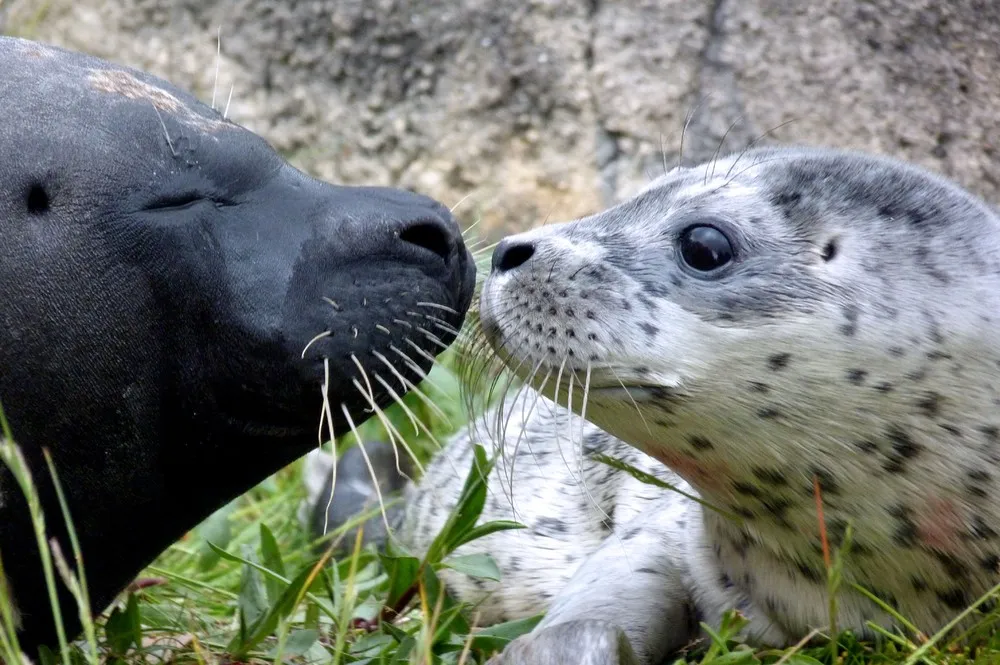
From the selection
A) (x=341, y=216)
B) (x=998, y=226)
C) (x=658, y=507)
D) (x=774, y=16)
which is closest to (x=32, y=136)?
(x=341, y=216)

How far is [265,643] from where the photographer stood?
3244 millimetres

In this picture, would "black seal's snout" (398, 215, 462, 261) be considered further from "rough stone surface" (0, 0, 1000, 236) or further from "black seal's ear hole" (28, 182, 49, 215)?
"rough stone surface" (0, 0, 1000, 236)

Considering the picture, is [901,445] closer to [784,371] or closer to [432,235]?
[784,371]

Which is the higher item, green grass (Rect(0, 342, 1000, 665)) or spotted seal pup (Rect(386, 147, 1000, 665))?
spotted seal pup (Rect(386, 147, 1000, 665))

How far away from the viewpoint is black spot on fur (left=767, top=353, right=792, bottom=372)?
277 centimetres

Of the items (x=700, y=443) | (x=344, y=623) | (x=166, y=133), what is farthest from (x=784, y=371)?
(x=166, y=133)

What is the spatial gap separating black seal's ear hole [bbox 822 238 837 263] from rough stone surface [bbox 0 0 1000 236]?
271cm

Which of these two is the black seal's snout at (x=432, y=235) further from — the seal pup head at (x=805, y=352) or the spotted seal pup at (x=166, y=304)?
the seal pup head at (x=805, y=352)

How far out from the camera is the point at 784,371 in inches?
109

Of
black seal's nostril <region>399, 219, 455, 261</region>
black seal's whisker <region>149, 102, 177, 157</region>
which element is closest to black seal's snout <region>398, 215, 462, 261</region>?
black seal's nostril <region>399, 219, 455, 261</region>

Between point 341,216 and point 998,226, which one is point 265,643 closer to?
point 341,216

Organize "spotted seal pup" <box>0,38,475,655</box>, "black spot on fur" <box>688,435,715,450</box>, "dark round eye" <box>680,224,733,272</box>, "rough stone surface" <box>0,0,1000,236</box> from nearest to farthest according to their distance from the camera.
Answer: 1. "spotted seal pup" <box>0,38,475,655</box>
2. "black spot on fur" <box>688,435,715,450</box>
3. "dark round eye" <box>680,224,733,272</box>
4. "rough stone surface" <box>0,0,1000,236</box>

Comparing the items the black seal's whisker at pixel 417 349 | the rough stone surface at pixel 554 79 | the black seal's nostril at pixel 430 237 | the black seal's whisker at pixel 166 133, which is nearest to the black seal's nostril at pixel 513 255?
the black seal's nostril at pixel 430 237

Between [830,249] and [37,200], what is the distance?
150 cm
